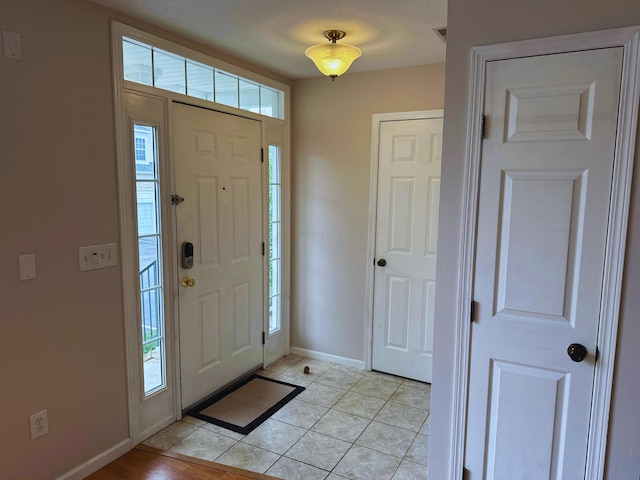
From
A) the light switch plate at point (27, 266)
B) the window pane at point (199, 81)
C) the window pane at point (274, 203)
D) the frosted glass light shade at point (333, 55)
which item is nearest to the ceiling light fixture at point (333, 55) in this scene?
the frosted glass light shade at point (333, 55)

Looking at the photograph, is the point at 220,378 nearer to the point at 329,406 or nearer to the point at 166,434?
the point at 166,434

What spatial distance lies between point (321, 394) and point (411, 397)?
2.19 feet

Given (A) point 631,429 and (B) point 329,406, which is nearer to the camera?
(A) point 631,429

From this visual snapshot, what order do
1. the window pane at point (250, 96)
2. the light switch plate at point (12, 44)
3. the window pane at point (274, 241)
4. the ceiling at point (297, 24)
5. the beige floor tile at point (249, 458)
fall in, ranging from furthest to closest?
the window pane at point (274, 241)
the window pane at point (250, 96)
the beige floor tile at point (249, 458)
the ceiling at point (297, 24)
the light switch plate at point (12, 44)

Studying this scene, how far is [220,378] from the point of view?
3141 millimetres

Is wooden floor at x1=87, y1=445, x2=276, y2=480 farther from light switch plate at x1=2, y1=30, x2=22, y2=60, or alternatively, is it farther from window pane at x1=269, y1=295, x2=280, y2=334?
light switch plate at x1=2, y1=30, x2=22, y2=60

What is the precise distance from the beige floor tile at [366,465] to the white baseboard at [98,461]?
47.1 inches

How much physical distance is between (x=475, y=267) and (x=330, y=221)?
195 centimetres

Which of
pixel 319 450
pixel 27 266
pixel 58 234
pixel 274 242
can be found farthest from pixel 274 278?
pixel 27 266

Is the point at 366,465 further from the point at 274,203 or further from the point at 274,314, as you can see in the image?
the point at 274,203

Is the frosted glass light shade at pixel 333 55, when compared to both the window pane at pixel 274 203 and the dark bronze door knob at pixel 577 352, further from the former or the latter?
the dark bronze door knob at pixel 577 352

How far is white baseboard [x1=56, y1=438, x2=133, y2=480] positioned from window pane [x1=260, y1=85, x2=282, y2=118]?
2.46m

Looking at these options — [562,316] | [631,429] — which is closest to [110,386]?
[562,316]

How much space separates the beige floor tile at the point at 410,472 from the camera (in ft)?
7.40
